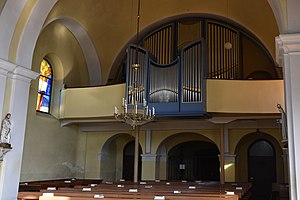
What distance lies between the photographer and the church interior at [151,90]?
33.4 feet

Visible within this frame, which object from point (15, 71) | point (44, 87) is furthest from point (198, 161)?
point (15, 71)

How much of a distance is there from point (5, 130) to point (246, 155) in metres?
9.67

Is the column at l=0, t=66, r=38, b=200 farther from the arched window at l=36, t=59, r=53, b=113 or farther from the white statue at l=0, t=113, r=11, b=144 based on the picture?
the arched window at l=36, t=59, r=53, b=113

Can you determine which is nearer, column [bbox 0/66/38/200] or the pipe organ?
column [bbox 0/66/38/200]

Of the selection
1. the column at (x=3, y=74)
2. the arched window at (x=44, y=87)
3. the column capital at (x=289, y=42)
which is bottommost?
the column at (x=3, y=74)

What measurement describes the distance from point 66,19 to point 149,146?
17.3 feet

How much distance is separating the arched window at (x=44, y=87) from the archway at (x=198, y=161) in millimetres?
6306

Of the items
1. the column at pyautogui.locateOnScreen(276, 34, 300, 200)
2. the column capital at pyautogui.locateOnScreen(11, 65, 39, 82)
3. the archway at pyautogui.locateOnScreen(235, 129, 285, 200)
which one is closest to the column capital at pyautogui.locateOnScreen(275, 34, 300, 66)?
the column at pyautogui.locateOnScreen(276, 34, 300, 200)

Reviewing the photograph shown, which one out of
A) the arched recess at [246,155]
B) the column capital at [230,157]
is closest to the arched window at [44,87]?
the column capital at [230,157]

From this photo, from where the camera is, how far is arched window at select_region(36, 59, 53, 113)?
39.3ft

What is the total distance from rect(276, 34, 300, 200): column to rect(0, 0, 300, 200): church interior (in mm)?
3210

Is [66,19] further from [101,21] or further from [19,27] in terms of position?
[19,27]

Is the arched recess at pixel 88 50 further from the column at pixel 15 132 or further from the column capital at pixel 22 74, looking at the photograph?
the column at pixel 15 132

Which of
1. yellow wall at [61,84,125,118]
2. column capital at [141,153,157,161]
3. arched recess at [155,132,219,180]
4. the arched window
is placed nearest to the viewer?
yellow wall at [61,84,125,118]
